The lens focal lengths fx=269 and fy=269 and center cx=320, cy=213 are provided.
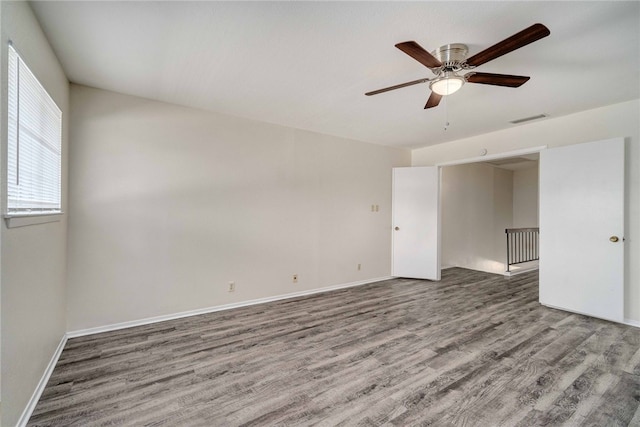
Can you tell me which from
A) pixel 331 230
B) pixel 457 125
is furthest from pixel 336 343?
pixel 457 125

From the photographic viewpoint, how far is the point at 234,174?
140 inches

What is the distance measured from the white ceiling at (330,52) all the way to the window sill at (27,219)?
4.29ft

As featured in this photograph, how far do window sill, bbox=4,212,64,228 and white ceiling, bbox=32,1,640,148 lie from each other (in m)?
1.31

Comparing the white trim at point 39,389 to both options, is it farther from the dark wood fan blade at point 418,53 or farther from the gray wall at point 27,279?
the dark wood fan blade at point 418,53

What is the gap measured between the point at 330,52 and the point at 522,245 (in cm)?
719

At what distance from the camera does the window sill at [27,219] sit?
1439 mm

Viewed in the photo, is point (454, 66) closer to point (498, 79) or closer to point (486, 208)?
point (498, 79)

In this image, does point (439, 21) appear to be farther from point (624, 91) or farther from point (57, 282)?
point (57, 282)

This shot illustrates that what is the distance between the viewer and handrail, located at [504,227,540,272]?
6.48 meters

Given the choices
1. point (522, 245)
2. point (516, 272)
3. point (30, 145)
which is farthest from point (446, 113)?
point (522, 245)

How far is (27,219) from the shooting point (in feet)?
5.43

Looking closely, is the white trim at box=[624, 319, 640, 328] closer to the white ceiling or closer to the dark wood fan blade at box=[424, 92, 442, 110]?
the white ceiling

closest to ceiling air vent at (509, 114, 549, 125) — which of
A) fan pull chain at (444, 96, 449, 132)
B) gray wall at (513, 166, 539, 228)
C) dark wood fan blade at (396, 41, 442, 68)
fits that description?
fan pull chain at (444, 96, 449, 132)

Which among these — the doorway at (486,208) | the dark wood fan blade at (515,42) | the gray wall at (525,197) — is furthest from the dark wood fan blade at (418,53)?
the gray wall at (525,197)
